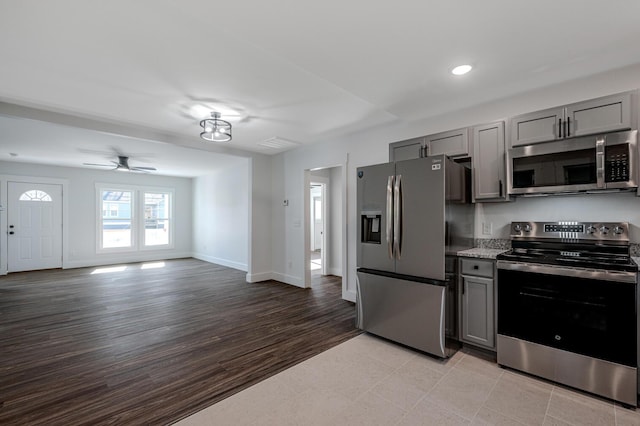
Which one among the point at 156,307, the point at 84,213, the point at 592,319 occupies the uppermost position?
the point at 84,213

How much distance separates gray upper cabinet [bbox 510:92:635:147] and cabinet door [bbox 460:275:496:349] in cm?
132

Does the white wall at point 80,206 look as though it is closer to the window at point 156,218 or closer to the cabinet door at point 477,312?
the window at point 156,218

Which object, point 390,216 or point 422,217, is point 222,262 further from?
point 422,217

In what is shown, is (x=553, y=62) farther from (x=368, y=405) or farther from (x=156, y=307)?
(x=156, y=307)

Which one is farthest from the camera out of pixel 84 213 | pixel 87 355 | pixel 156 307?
pixel 84 213

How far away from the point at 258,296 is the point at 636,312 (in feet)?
14.0

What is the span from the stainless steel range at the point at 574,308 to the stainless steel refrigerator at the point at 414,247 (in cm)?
45

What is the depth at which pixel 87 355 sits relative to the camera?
9.07ft

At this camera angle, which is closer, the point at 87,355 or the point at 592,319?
the point at 592,319

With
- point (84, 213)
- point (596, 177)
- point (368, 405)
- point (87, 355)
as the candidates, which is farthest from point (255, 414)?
point (84, 213)

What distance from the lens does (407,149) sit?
3410 mm

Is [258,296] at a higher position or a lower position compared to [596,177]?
lower

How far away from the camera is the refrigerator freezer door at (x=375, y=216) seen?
2.93 m

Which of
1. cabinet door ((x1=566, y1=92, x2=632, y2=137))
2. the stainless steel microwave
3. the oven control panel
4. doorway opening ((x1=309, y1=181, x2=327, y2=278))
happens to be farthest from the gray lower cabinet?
doorway opening ((x1=309, y1=181, x2=327, y2=278))
